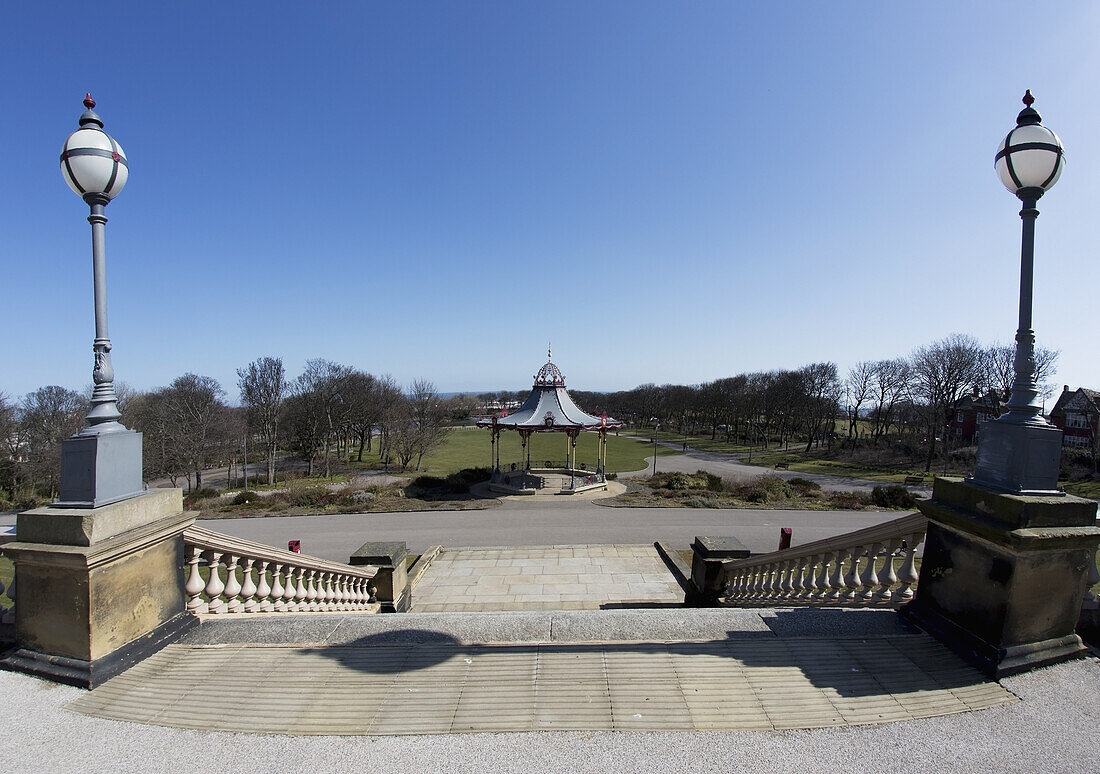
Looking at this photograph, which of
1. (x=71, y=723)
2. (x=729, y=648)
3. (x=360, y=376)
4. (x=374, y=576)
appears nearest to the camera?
(x=71, y=723)

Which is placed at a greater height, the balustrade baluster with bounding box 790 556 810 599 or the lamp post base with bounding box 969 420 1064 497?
the lamp post base with bounding box 969 420 1064 497

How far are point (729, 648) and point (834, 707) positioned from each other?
782 mm

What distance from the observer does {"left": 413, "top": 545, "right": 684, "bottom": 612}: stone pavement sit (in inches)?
364

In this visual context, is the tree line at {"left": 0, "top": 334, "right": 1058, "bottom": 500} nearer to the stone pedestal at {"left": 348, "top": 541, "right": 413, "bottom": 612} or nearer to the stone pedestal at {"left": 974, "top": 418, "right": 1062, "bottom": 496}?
the stone pedestal at {"left": 348, "top": 541, "right": 413, "bottom": 612}

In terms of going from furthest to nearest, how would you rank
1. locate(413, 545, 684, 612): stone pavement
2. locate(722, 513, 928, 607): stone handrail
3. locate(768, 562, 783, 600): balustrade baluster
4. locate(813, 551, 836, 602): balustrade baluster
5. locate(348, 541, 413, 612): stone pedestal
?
locate(413, 545, 684, 612): stone pavement → locate(348, 541, 413, 612): stone pedestal → locate(768, 562, 783, 600): balustrade baluster → locate(813, 551, 836, 602): balustrade baluster → locate(722, 513, 928, 607): stone handrail

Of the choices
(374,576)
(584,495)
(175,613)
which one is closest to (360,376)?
(584,495)

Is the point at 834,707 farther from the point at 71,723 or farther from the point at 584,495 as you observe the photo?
the point at 584,495

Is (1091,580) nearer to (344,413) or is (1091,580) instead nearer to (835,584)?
(835,584)

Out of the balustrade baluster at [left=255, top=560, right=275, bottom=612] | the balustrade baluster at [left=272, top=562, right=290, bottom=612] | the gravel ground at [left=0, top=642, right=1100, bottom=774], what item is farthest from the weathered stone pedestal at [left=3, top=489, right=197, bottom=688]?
the balustrade baluster at [left=272, top=562, right=290, bottom=612]

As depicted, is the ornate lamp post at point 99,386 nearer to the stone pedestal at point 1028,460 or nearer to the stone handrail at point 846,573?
the stone handrail at point 846,573

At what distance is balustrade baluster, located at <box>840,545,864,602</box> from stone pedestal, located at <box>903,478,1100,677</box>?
→ 126 centimetres

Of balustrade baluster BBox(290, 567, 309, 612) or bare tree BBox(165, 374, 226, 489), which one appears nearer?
balustrade baluster BBox(290, 567, 309, 612)

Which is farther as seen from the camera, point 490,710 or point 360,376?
point 360,376

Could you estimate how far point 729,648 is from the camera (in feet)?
12.0
